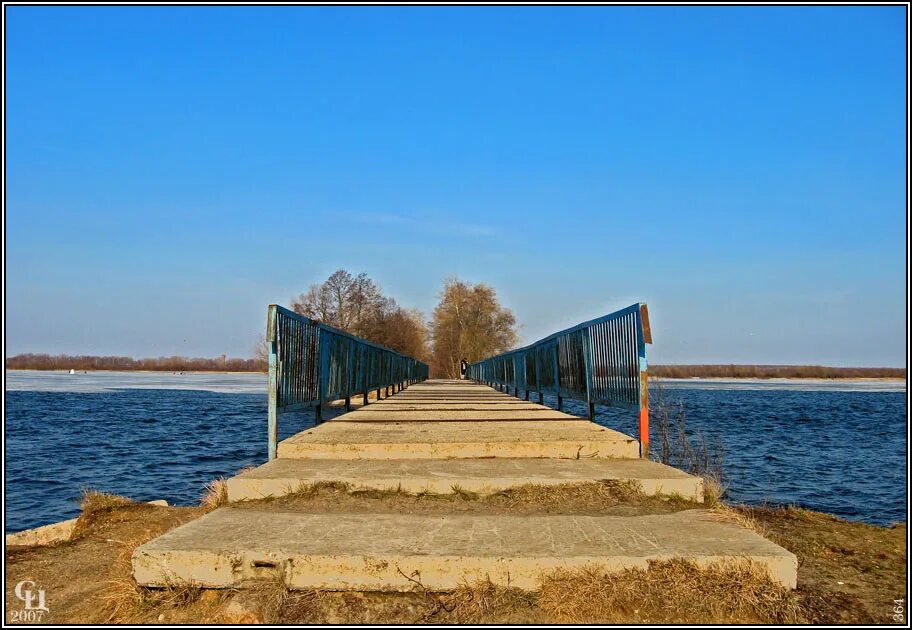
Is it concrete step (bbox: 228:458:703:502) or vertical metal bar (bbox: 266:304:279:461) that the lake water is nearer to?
vertical metal bar (bbox: 266:304:279:461)

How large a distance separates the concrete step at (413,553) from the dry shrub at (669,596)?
46 millimetres

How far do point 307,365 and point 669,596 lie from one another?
5053mm

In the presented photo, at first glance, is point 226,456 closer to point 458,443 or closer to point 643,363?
point 458,443

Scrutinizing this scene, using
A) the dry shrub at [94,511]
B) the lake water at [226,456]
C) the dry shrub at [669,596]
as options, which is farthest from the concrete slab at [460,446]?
the lake water at [226,456]

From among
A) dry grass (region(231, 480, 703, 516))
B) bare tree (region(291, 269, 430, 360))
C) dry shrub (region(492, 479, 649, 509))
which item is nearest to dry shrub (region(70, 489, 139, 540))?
dry grass (region(231, 480, 703, 516))

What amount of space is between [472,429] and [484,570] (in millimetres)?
3936

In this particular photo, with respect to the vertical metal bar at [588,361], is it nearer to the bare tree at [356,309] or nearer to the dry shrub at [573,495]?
the dry shrub at [573,495]

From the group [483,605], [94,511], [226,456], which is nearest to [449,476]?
[483,605]

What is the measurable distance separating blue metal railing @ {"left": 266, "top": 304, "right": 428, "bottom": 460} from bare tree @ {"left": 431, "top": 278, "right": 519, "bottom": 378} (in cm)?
4534

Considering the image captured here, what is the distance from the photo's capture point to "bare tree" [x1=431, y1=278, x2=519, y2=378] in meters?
57.8

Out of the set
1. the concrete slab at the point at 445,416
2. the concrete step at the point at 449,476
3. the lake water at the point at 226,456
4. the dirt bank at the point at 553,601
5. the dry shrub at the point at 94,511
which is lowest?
the lake water at the point at 226,456

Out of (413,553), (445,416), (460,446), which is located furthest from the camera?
(445,416)

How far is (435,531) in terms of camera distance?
135 inches

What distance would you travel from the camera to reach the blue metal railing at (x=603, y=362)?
6047 millimetres
